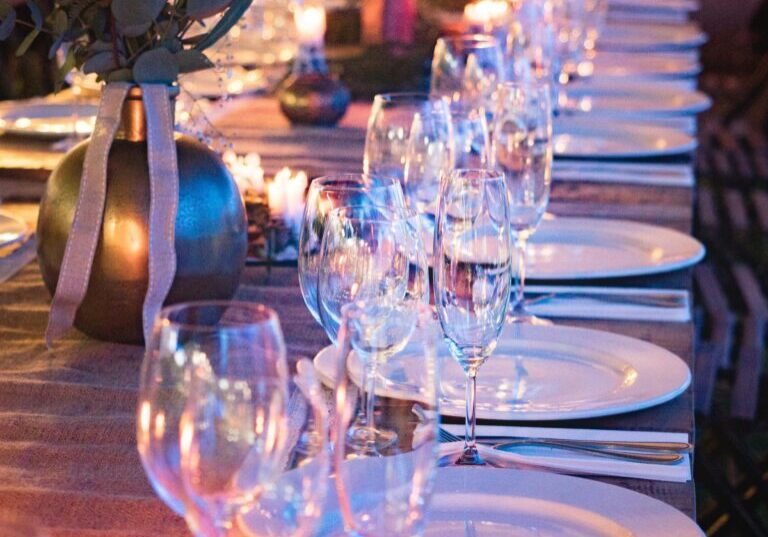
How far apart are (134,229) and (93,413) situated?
0.77ft

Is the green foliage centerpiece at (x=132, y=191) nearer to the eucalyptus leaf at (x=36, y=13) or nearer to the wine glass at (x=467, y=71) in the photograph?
the eucalyptus leaf at (x=36, y=13)

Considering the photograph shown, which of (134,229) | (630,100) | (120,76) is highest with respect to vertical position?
(120,76)

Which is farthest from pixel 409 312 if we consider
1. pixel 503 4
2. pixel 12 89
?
pixel 12 89

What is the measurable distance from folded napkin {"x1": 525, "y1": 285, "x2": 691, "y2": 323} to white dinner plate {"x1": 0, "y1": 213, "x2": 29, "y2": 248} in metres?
0.63

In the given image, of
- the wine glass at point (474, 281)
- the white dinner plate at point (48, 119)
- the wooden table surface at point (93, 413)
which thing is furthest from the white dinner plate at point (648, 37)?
the wine glass at point (474, 281)

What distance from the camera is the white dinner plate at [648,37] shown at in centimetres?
412

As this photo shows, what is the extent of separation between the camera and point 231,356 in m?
0.70

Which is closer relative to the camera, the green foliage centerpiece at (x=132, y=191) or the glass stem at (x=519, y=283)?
the green foliage centerpiece at (x=132, y=191)

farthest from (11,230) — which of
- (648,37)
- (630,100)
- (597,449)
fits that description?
(648,37)

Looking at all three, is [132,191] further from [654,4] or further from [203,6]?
[654,4]

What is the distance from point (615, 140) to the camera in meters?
2.59

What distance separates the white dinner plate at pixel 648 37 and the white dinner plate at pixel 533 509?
328cm

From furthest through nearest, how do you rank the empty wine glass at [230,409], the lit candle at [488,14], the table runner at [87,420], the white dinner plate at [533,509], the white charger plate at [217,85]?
the lit candle at [488,14]
the white charger plate at [217,85]
the table runner at [87,420]
the white dinner plate at [533,509]
the empty wine glass at [230,409]

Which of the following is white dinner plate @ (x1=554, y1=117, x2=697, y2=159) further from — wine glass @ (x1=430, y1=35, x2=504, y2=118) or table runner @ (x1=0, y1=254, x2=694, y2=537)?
table runner @ (x1=0, y1=254, x2=694, y2=537)
